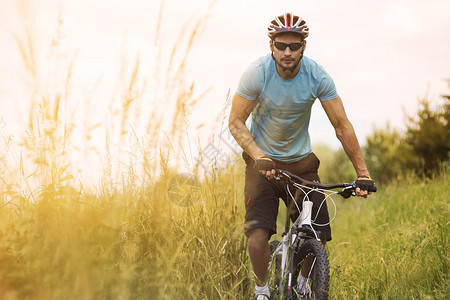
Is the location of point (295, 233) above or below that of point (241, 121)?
below

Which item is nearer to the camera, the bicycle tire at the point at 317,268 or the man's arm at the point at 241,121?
the bicycle tire at the point at 317,268

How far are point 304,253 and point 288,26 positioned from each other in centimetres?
180

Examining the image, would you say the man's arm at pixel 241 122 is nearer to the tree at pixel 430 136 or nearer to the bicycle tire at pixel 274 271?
the bicycle tire at pixel 274 271

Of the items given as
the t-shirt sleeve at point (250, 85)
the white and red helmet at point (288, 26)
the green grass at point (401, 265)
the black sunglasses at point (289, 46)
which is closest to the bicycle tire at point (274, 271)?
the green grass at point (401, 265)

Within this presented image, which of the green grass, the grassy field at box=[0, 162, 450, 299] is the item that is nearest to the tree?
the green grass

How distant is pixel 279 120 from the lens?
4.16m

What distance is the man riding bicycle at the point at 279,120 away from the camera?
396 cm

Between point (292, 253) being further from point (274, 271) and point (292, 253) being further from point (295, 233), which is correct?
point (274, 271)

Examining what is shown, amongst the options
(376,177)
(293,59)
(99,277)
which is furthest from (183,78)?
(376,177)

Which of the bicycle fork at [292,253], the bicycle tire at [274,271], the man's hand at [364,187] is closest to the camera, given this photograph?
the man's hand at [364,187]

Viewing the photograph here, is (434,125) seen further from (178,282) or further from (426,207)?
(178,282)

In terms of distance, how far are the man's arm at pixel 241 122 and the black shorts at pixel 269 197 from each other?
297 mm

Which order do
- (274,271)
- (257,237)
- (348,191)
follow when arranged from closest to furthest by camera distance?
(348,191)
(257,237)
(274,271)

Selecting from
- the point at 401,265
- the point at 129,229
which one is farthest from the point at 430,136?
the point at 129,229
